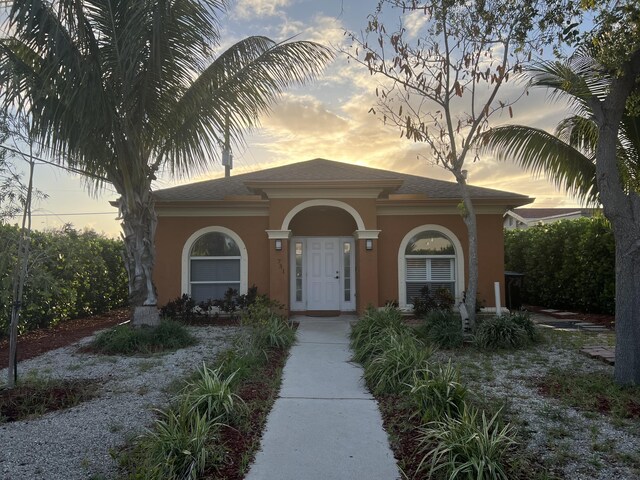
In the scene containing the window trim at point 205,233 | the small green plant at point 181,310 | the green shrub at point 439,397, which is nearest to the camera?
the green shrub at point 439,397

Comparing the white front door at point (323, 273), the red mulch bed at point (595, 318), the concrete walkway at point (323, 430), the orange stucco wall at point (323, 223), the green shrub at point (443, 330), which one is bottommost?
the concrete walkway at point (323, 430)

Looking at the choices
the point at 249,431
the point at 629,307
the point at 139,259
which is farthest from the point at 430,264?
the point at 249,431

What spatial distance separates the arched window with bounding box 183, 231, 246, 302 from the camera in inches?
487

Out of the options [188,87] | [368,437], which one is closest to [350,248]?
[188,87]

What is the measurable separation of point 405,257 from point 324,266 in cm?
226

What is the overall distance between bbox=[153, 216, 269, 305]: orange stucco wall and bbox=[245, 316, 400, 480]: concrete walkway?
523cm

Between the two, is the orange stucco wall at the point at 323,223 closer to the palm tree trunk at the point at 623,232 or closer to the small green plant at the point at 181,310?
the small green plant at the point at 181,310

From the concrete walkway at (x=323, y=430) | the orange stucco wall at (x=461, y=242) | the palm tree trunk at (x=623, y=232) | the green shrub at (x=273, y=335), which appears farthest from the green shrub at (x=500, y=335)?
the orange stucco wall at (x=461, y=242)

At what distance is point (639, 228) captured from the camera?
5625 millimetres

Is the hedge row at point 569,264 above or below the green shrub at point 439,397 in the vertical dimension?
above

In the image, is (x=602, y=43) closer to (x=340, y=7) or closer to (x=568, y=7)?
(x=568, y=7)

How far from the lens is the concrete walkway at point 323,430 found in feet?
12.1

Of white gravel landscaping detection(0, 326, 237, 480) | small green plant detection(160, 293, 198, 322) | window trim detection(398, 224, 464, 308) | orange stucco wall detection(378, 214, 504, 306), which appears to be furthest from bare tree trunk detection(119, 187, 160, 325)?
window trim detection(398, 224, 464, 308)

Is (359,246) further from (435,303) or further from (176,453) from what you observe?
(176,453)
